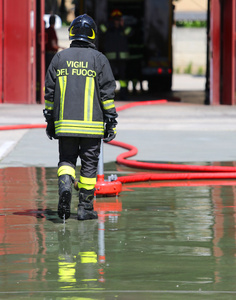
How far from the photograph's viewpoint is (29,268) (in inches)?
205

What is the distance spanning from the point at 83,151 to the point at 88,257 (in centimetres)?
143

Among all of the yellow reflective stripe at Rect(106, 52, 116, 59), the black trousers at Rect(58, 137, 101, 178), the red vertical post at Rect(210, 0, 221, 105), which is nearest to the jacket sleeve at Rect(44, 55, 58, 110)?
the black trousers at Rect(58, 137, 101, 178)

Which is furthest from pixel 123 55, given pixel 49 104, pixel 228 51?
pixel 49 104

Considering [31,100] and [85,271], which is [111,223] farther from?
[31,100]

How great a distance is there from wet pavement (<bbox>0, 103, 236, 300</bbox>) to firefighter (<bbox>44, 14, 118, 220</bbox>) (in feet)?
1.31

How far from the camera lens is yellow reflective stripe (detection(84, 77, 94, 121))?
21.8 feet

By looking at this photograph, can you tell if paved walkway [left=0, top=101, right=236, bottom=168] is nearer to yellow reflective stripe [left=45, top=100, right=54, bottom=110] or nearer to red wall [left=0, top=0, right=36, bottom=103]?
red wall [left=0, top=0, right=36, bottom=103]

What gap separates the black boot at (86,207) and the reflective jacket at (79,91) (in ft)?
1.61

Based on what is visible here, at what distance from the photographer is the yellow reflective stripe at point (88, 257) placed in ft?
17.7

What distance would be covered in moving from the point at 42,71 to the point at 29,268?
13302 mm

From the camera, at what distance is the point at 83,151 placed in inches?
267

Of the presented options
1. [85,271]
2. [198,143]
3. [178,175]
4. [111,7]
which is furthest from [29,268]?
[111,7]

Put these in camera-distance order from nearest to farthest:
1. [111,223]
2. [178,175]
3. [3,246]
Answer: [3,246], [111,223], [178,175]

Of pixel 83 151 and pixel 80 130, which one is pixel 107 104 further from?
pixel 83 151
